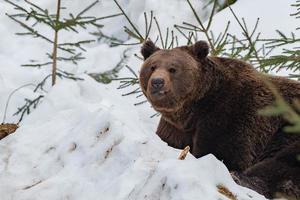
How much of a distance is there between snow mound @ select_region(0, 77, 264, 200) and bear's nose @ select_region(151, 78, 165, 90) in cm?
93

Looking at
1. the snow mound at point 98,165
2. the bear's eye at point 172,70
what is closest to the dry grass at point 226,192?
the snow mound at point 98,165

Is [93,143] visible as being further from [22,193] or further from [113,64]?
[113,64]

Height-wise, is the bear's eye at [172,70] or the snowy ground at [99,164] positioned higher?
the snowy ground at [99,164]

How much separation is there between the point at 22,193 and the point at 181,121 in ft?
7.14

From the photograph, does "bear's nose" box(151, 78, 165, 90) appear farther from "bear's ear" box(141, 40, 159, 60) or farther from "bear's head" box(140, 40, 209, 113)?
"bear's ear" box(141, 40, 159, 60)

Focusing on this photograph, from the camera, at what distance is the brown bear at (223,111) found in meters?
5.46

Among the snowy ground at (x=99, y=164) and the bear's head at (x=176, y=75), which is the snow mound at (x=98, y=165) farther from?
the bear's head at (x=176, y=75)

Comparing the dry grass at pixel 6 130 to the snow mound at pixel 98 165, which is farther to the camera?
the dry grass at pixel 6 130

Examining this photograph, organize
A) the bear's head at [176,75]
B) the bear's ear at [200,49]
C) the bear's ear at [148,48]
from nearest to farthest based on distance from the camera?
the bear's head at [176,75] → the bear's ear at [200,49] → the bear's ear at [148,48]

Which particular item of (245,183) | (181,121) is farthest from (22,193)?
(181,121)

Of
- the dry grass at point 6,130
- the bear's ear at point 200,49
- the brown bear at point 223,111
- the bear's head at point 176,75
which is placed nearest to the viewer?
the dry grass at point 6,130

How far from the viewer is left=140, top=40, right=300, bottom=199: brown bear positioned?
5.46 meters


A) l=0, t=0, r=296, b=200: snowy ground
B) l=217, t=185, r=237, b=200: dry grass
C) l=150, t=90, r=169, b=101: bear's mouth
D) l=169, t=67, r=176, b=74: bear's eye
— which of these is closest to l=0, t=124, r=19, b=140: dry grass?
l=0, t=0, r=296, b=200: snowy ground

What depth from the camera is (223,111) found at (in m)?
5.75
